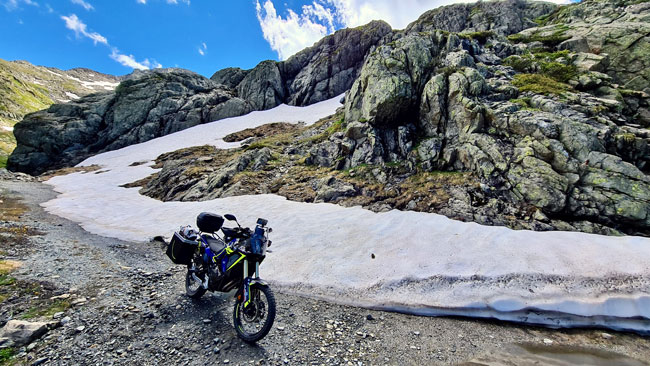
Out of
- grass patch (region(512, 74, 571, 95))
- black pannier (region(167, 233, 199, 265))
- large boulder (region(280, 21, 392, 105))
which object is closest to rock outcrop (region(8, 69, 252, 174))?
large boulder (region(280, 21, 392, 105))

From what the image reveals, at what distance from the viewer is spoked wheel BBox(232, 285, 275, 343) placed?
5242mm

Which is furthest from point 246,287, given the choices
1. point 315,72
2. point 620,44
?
point 315,72

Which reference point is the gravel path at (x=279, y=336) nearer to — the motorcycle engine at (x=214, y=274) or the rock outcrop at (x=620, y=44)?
the motorcycle engine at (x=214, y=274)

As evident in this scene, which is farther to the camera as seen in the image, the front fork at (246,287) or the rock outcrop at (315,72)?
the rock outcrop at (315,72)

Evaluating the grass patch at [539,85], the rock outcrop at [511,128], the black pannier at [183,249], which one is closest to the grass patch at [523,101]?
the rock outcrop at [511,128]

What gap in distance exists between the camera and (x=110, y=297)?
6688 mm

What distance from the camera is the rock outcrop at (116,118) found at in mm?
53562

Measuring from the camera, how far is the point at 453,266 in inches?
327

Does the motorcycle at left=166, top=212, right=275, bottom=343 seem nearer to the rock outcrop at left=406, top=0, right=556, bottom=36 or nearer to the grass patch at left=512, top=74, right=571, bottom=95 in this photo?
the grass patch at left=512, top=74, right=571, bottom=95

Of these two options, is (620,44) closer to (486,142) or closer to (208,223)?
(486,142)

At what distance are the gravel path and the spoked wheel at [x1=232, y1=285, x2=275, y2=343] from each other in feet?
0.78

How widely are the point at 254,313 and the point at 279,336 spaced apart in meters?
0.77

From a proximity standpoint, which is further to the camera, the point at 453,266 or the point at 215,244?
the point at 453,266

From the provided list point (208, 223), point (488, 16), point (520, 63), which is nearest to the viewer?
point (208, 223)
